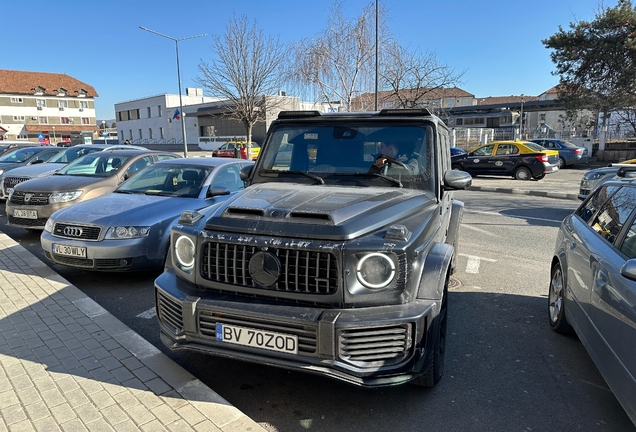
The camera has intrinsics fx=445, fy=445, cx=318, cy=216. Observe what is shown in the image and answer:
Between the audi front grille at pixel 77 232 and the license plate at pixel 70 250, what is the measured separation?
129 mm

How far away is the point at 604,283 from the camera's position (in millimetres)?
2965

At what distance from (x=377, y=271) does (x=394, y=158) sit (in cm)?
148

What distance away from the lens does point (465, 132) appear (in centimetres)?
3466

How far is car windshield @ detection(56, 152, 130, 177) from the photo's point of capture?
8.23m

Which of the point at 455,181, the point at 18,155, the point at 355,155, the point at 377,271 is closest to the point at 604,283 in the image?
the point at 455,181

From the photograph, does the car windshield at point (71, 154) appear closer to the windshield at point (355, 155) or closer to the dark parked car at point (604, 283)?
the windshield at point (355, 155)

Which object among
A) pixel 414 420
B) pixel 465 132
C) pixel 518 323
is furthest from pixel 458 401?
pixel 465 132

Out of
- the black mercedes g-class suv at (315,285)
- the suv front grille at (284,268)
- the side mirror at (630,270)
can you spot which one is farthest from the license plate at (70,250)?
the side mirror at (630,270)

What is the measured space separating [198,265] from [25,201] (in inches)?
234

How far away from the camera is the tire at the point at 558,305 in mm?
4125

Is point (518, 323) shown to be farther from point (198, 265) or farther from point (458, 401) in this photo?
point (198, 265)

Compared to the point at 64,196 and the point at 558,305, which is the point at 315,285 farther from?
the point at 64,196

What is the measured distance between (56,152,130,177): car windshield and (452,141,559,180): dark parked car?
1584 centimetres

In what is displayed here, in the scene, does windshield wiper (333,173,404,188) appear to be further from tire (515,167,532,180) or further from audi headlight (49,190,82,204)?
tire (515,167,532,180)
